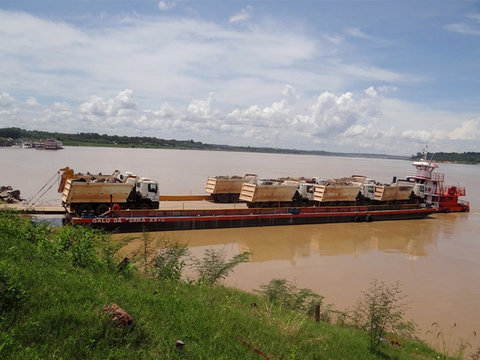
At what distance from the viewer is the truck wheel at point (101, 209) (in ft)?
63.8

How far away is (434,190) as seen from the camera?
3531cm

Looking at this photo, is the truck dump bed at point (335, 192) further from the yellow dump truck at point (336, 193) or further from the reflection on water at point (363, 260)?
A: the reflection on water at point (363, 260)

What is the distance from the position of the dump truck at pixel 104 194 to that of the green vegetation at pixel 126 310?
10232 millimetres

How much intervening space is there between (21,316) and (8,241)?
358 cm

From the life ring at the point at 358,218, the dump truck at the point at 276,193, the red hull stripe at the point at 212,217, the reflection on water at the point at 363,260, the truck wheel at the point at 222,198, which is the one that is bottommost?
Answer: the reflection on water at the point at 363,260

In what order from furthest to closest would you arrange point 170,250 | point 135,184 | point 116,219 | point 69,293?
point 135,184
point 116,219
point 170,250
point 69,293

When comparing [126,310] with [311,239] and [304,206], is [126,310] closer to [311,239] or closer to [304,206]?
[311,239]

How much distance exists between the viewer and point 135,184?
21.3m

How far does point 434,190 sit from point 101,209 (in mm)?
30067

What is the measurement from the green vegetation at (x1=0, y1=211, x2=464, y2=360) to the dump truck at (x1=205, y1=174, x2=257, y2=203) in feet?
60.5

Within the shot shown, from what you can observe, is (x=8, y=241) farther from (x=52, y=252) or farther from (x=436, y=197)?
(x=436, y=197)

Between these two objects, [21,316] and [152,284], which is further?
[152,284]

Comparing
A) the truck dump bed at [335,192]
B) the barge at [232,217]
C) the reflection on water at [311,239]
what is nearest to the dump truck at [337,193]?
the truck dump bed at [335,192]

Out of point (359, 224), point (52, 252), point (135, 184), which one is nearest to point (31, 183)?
point (135, 184)
